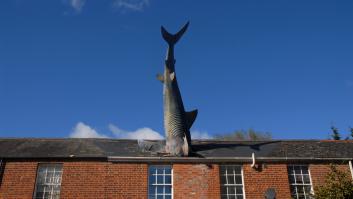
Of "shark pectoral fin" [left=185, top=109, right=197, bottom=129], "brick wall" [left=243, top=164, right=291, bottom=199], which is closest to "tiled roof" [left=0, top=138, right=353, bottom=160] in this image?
"brick wall" [left=243, top=164, right=291, bottom=199]

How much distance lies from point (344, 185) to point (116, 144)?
381 inches

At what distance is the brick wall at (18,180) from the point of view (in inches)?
615

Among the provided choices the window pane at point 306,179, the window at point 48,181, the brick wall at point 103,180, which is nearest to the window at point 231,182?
the window pane at point 306,179

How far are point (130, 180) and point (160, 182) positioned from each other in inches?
46.6

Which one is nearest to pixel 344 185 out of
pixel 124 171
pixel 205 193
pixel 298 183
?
pixel 298 183

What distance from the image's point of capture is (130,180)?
52.5 feet

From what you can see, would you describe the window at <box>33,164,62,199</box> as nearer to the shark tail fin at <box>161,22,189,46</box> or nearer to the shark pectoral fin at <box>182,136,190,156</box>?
the shark pectoral fin at <box>182,136,190,156</box>

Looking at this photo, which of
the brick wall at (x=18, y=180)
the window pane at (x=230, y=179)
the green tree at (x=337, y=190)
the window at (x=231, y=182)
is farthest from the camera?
the window pane at (x=230, y=179)

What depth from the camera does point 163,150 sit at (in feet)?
56.9

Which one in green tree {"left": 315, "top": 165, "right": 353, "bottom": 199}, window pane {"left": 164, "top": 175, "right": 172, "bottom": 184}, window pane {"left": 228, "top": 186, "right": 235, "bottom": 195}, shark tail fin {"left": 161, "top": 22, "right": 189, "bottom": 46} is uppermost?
shark tail fin {"left": 161, "top": 22, "right": 189, "bottom": 46}

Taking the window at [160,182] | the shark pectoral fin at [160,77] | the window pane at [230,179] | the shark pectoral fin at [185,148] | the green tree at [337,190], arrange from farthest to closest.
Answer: the shark pectoral fin at [160,77]
the shark pectoral fin at [185,148]
the window pane at [230,179]
the window at [160,182]
the green tree at [337,190]

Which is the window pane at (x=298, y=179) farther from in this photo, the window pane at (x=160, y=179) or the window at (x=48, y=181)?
the window at (x=48, y=181)

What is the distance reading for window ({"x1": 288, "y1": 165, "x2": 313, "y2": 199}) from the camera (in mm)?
16045

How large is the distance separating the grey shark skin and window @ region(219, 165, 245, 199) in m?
1.75
